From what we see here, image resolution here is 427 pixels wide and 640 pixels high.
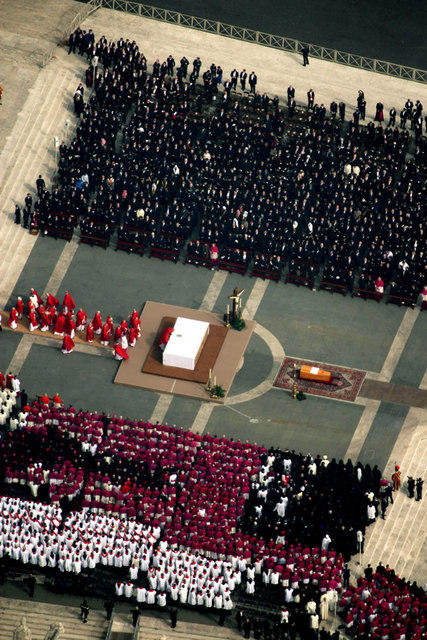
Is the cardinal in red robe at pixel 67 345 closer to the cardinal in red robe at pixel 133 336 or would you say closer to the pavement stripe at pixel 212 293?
the cardinal in red robe at pixel 133 336

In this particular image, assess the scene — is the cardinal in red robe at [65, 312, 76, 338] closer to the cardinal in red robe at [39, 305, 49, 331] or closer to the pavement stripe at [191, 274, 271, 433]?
the cardinal in red robe at [39, 305, 49, 331]

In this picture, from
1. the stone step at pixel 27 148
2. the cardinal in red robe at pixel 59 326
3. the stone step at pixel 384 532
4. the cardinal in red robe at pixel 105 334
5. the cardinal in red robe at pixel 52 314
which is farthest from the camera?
the stone step at pixel 27 148

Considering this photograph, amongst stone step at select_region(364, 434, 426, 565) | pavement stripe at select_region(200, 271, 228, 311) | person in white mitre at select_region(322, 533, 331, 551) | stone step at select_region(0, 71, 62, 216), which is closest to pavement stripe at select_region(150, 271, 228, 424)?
pavement stripe at select_region(200, 271, 228, 311)

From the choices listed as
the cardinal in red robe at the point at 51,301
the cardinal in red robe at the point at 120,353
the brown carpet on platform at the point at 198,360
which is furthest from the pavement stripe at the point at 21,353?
the brown carpet on platform at the point at 198,360

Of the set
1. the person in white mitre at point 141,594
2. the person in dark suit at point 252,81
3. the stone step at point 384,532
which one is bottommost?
the person in white mitre at point 141,594

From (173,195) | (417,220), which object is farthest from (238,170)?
(417,220)

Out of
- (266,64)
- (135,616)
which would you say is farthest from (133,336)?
(266,64)
